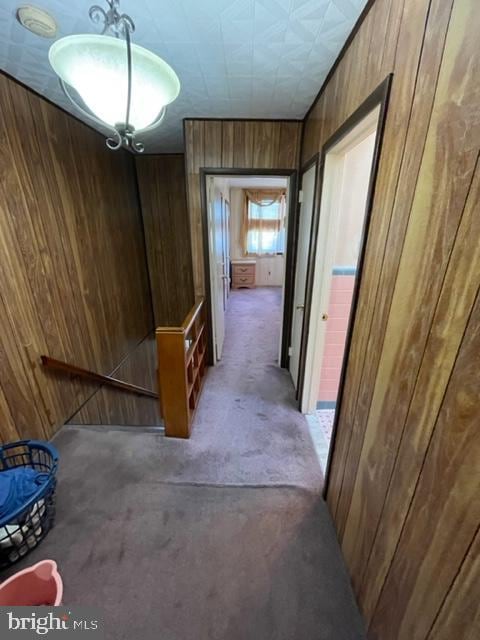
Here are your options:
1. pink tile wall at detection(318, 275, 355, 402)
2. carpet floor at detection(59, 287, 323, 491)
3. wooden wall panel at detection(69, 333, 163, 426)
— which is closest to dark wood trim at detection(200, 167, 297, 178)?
pink tile wall at detection(318, 275, 355, 402)

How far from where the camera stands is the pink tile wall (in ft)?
6.72

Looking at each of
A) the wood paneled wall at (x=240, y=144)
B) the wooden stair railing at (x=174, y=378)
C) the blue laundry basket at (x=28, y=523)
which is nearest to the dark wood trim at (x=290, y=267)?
the wood paneled wall at (x=240, y=144)

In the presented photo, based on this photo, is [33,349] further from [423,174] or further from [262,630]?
[423,174]

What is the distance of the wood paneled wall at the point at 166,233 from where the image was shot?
3619 millimetres

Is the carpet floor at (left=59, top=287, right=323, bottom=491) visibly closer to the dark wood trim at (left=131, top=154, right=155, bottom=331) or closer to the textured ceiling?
the dark wood trim at (left=131, top=154, right=155, bottom=331)

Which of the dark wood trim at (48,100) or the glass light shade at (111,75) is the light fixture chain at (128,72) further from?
the dark wood trim at (48,100)

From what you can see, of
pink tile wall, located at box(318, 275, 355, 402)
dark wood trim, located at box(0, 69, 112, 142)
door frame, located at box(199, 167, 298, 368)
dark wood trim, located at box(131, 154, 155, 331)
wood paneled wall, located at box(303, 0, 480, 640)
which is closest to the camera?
wood paneled wall, located at box(303, 0, 480, 640)

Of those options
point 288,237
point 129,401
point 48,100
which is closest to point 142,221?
point 48,100

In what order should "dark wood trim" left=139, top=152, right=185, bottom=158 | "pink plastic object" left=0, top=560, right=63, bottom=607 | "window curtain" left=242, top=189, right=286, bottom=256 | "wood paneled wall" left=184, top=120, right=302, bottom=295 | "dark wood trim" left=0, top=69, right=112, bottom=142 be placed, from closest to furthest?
"pink plastic object" left=0, top=560, right=63, bottom=607 < "dark wood trim" left=0, top=69, right=112, bottom=142 < "wood paneled wall" left=184, top=120, right=302, bottom=295 < "dark wood trim" left=139, top=152, right=185, bottom=158 < "window curtain" left=242, top=189, right=286, bottom=256

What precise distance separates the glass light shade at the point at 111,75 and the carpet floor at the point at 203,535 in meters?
1.87

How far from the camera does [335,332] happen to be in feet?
7.09

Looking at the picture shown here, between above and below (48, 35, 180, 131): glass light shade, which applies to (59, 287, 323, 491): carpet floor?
below

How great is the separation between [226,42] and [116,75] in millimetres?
938

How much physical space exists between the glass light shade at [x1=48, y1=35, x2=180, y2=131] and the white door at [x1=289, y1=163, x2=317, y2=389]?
1.38 metres
